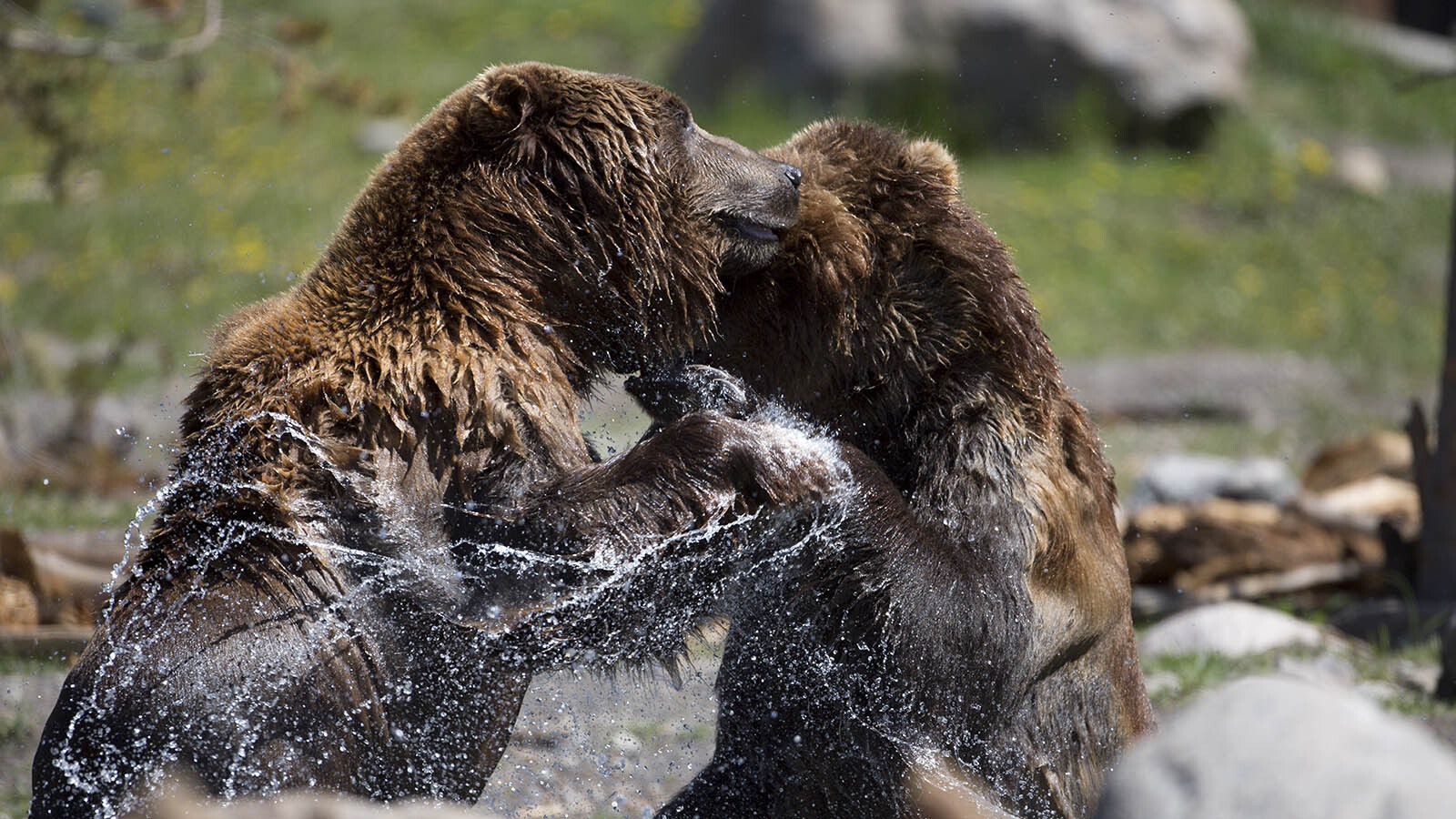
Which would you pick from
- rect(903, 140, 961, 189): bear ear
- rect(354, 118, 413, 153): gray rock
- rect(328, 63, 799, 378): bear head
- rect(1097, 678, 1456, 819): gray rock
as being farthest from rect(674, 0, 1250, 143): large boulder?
rect(1097, 678, 1456, 819): gray rock

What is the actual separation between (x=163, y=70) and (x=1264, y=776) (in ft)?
41.8

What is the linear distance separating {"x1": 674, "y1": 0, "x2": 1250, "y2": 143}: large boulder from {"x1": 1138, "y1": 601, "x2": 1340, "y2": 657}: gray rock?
8518mm

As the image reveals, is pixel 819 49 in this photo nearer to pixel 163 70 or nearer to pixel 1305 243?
pixel 1305 243

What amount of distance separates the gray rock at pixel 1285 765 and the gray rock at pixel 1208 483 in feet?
19.4

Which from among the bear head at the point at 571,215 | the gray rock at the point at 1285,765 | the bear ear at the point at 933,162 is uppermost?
the bear ear at the point at 933,162

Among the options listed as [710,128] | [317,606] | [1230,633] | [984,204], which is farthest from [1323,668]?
[710,128]

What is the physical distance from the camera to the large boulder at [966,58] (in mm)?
14180

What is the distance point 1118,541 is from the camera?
388 centimetres

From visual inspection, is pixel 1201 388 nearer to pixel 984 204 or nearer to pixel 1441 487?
pixel 984 204

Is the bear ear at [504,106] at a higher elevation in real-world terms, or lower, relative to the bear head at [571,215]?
higher

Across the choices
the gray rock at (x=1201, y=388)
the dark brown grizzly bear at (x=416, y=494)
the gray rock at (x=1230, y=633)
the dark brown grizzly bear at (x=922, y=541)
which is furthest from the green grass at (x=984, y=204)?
the gray rock at (x=1230, y=633)

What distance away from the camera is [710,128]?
1362 centimetres

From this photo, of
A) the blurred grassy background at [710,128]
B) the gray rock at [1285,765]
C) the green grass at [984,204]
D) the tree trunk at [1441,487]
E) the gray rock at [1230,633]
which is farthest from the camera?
the green grass at [984,204]

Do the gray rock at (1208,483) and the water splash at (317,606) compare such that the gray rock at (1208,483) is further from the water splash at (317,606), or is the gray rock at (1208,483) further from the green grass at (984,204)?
the water splash at (317,606)
